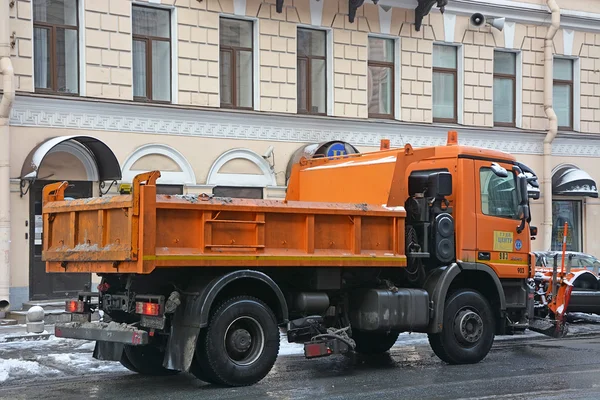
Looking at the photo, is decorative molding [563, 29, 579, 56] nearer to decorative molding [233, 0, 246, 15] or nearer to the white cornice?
the white cornice

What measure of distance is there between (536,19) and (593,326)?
1011 cm

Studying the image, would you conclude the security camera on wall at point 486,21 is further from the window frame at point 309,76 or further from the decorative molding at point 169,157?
the decorative molding at point 169,157

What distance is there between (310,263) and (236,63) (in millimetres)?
11059

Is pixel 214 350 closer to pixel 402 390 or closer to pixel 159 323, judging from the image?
pixel 159 323

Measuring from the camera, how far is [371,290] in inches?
444

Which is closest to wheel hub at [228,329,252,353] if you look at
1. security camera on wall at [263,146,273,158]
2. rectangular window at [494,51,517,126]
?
security camera on wall at [263,146,273,158]

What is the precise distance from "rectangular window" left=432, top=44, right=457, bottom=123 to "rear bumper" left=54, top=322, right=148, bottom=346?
14813 millimetres

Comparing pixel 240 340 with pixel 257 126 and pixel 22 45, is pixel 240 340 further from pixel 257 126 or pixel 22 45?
pixel 257 126

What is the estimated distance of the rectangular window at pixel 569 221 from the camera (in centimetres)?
2517

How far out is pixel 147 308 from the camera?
9609 mm

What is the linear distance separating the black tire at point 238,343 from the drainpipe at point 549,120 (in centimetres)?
1566

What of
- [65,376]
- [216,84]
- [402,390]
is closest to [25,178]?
[216,84]

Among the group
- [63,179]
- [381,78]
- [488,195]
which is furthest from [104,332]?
[381,78]

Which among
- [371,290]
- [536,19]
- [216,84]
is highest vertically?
[536,19]
